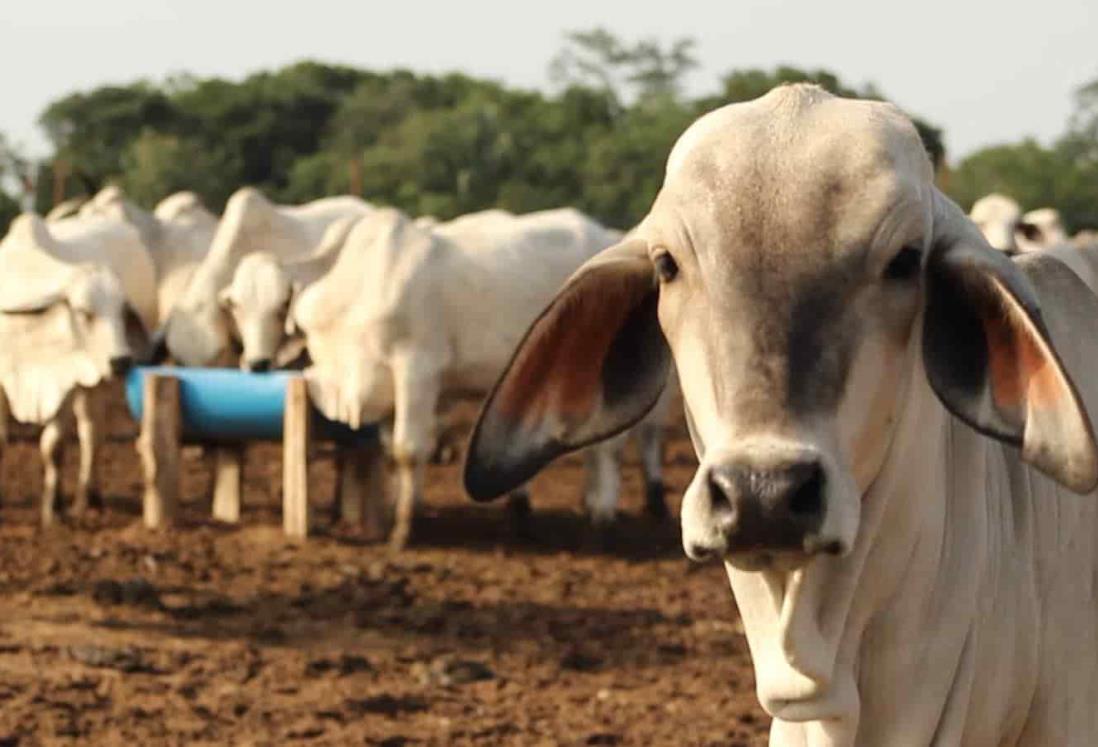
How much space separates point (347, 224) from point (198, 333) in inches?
37.6

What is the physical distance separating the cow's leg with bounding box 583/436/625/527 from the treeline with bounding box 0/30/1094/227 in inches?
538

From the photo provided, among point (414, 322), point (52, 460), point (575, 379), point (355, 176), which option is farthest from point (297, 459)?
point (355, 176)

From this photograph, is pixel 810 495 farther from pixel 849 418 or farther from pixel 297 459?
pixel 297 459

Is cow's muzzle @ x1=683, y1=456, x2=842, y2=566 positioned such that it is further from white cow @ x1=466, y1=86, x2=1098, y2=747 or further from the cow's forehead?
the cow's forehead

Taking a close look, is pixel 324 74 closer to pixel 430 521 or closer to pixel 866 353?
pixel 430 521

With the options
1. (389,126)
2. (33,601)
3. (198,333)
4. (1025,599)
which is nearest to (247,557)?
(33,601)

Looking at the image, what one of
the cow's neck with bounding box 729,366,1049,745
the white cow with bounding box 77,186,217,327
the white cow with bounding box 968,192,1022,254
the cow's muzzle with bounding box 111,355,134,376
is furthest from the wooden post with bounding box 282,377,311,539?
the cow's neck with bounding box 729,366,1049,745

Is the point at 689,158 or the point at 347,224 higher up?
the point at 689,158

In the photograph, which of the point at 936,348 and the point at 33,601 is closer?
the point at 936,348

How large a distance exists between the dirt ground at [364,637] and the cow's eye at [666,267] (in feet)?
10.8

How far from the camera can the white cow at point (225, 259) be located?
12.0 meters

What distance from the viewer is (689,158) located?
122 inches

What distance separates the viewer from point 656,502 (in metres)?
11.7

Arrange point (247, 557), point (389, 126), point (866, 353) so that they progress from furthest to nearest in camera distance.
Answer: point (389, 126), point (247, 557), point (866, 353)
